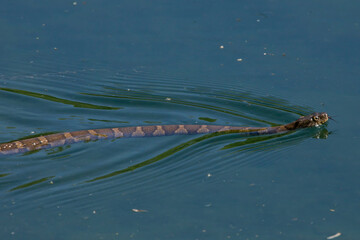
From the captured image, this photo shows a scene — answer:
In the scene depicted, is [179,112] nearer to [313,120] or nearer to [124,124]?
[124,124]

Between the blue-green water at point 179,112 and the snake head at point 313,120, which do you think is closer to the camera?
the blue-green water at point 179,112

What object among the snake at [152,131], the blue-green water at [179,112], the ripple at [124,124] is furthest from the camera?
the snake at [152,131]

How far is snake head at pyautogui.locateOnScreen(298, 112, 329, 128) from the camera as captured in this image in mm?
10000

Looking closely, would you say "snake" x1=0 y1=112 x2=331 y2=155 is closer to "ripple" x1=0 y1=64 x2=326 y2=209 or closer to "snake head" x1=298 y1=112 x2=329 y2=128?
"snake head" x1=298 y1=112 x2=329 y2=128

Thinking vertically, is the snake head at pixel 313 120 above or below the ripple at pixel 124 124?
above

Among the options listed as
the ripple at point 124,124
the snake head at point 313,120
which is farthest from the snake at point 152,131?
the ripple at point 124,124

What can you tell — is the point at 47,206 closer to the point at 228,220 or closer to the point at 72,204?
the point at 72,204

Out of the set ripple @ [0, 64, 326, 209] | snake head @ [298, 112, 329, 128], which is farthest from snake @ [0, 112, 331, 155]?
ripple @ [0, 64, 326, 209]

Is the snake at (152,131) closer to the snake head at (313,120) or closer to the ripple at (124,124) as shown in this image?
the snake head at (313,120)

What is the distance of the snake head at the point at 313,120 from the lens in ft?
32.8

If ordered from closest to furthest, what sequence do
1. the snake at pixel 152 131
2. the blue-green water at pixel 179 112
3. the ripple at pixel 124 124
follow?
the blue-green water at pixel 179 112
the ripple at pixel 124 124
the snake at pixel 152 131

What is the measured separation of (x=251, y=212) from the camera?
26.9 ft

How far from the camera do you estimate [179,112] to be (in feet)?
35.1

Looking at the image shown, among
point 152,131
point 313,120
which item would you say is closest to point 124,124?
point 152,131
